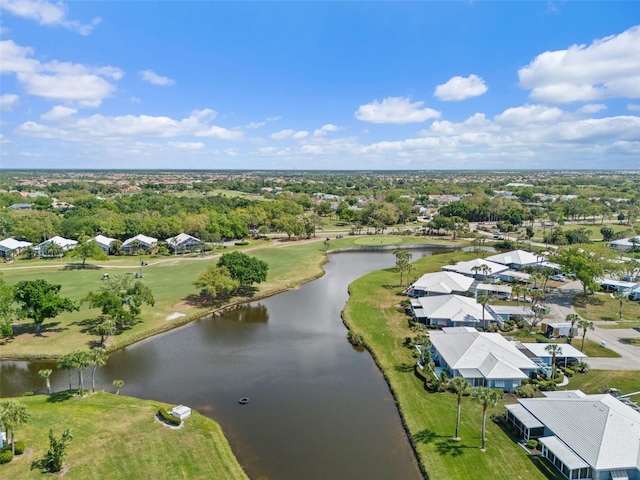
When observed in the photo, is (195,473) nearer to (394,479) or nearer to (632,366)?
(394,479)

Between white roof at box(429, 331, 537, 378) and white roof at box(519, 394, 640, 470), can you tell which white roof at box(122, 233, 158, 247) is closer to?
white roof at box(429, 331, 537, 378)

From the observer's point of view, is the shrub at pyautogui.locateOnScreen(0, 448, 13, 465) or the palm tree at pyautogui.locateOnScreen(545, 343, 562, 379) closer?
the shrub at pyautogui.locateOnScreen(0, 448, 13, 465)

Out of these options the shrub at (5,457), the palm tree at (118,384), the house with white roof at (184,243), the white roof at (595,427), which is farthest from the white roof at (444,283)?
the house with white roof at (184,243)

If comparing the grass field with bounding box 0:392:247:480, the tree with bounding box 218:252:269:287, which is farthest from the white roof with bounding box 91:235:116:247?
the grass field with bounding box 0:392:247:480

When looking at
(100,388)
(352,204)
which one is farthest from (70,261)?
(352,204)

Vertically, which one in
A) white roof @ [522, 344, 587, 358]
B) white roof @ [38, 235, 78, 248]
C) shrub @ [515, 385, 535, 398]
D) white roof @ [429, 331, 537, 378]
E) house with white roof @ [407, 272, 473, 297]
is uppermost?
white roof @ [38, 235, 78, 248]

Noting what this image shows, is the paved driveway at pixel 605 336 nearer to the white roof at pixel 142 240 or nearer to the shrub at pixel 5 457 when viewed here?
the shrub at pixel 5 457
